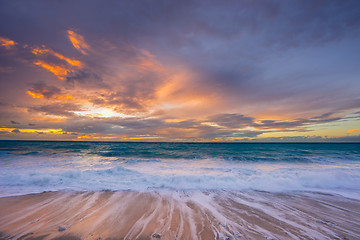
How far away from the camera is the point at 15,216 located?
158 inches

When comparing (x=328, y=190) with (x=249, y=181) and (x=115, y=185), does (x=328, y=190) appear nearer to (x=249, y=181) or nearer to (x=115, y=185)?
(x=249, y=181)

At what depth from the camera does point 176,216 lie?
418 cm

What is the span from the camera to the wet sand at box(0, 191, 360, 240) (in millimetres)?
3369

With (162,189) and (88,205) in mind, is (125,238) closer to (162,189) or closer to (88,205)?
(88,205)

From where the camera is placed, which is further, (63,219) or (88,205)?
(88,205)

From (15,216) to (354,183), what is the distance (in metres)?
14.7

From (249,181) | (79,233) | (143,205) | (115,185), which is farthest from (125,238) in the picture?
(249,181)

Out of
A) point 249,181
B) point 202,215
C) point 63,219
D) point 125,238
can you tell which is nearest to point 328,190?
point 249,181

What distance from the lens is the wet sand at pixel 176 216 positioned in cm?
337

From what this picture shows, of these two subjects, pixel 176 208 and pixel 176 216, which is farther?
pixel 176 208

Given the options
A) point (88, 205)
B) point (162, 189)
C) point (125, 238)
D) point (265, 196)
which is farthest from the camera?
point (162, 189)

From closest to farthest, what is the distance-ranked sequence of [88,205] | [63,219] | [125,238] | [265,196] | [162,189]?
1. [125,238]
2. [63,219]
3. [88,205]
4. [265,196]
5. [162,189]

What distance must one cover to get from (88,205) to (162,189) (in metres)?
2.91

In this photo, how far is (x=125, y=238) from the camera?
3.19 m
